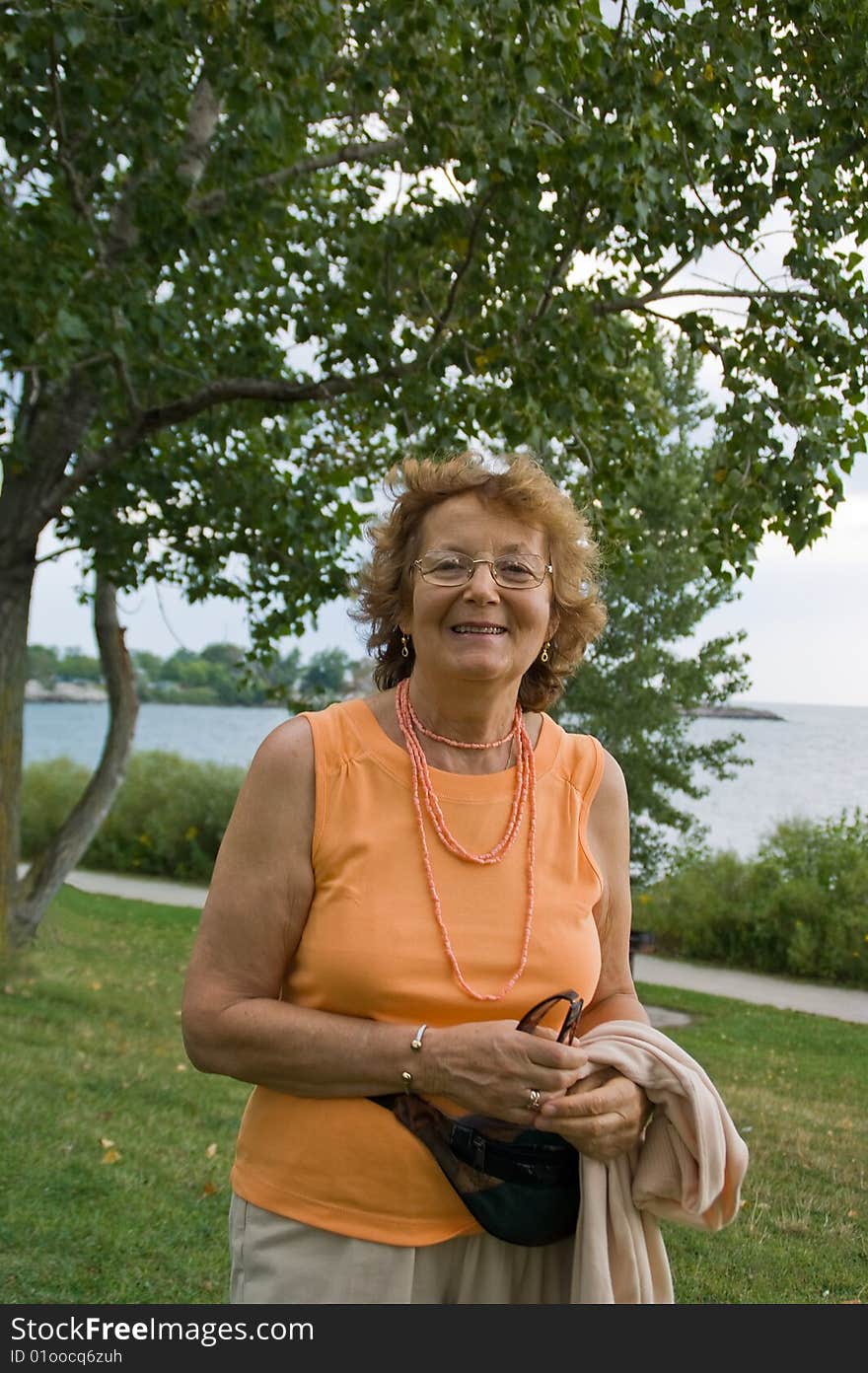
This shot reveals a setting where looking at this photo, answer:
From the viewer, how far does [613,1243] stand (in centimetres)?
222

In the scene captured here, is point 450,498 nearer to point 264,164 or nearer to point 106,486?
point 264,164

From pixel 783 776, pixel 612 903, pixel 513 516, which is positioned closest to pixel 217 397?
pixel 513 516

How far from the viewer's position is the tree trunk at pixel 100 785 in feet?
32.8

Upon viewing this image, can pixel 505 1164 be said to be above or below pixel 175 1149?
above

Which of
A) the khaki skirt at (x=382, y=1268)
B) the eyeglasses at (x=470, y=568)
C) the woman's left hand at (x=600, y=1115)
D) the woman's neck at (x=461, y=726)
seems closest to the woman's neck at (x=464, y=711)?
the woman's neck at (x=461, y=726)

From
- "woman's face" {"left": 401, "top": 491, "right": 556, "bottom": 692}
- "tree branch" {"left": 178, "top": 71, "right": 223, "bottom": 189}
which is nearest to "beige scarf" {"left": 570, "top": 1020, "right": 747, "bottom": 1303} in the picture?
"woman's face" {"left": 401, "top": 491, "right": 556, "bottom": 692}

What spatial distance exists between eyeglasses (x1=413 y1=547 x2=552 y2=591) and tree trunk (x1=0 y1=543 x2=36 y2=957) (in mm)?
6913

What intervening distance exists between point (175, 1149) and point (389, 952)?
4887 mm

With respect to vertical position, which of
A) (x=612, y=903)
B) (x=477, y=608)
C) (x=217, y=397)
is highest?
(x=217, y=397)

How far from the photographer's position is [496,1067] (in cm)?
214

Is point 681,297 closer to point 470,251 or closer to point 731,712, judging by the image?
point 470,251

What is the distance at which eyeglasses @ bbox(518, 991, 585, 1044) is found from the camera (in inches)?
86.3
